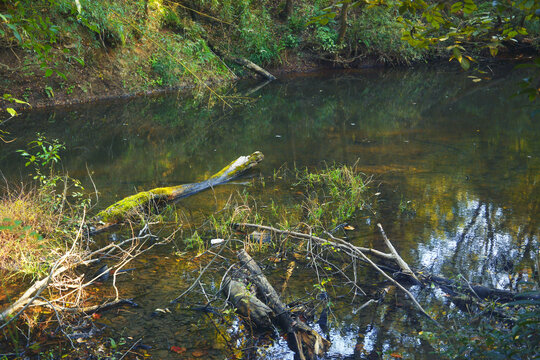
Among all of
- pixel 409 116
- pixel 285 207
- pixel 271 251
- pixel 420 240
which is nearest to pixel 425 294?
pixel 420 240

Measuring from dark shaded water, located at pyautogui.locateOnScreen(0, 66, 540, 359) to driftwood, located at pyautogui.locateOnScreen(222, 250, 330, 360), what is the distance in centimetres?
15

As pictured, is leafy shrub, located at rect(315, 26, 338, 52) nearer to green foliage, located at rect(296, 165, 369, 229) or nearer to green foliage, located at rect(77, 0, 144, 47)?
green foliage, located at rect(77, 0, 144, 47)

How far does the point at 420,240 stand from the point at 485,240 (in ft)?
2.63

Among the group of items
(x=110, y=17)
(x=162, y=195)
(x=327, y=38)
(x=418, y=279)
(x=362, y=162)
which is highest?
(x=110, y=17)

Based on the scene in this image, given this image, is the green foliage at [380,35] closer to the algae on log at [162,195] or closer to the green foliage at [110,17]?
the green foliage at [110,17]

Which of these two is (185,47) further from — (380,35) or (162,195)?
(162,195)

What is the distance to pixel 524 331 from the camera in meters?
2.47

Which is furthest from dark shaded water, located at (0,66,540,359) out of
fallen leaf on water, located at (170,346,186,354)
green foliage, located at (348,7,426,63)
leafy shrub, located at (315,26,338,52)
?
green foliage, located at (348,7,426,63)

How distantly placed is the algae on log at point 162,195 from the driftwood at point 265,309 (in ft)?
7.37

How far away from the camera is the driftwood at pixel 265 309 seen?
3.98 meters

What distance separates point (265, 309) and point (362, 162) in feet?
19.0

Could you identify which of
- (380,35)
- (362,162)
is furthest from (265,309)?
(380,35)

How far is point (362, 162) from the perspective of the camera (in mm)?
9555

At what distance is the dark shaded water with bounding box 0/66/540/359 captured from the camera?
4.53 metres
